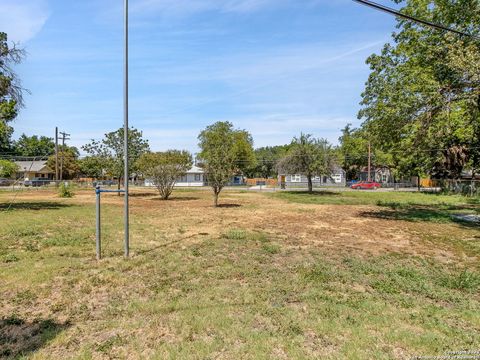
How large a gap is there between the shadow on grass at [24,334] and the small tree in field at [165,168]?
24.3 metres

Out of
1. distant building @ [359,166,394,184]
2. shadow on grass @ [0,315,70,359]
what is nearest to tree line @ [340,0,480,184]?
shadow on grass @ [0,315,70,359]

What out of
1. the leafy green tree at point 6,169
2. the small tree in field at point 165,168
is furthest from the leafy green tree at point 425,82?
the leafy green tree at point 6,169

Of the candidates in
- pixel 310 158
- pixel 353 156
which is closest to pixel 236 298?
pixel 310 158

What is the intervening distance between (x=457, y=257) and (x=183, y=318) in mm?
6800

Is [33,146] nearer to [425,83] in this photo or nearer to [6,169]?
[6,169]

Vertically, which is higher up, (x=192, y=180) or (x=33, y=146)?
(x=33, y=146)

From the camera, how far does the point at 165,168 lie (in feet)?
91.7

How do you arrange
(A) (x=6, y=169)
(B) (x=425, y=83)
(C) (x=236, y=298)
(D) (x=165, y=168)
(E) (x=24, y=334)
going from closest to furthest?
1. (E) (x=24, y=334)
2. (C) (x=236, y=298)
3. (B) (x=425, y=83)
4. (D) (x=165, y=168)
5. (A) (x=6, y=169)

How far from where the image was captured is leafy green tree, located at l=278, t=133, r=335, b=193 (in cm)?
3441

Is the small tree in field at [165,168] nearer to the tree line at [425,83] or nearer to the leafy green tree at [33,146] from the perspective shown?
the tree line at [425,83]

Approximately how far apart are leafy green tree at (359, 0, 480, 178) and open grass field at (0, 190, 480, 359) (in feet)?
20.4

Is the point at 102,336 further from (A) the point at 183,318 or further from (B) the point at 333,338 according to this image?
(B) the point at 333,338

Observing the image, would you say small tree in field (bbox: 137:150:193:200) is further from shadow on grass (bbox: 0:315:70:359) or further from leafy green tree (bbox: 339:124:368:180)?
leafy green tree (bbox: 339:124:368:180)

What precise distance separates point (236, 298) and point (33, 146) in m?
97.3
